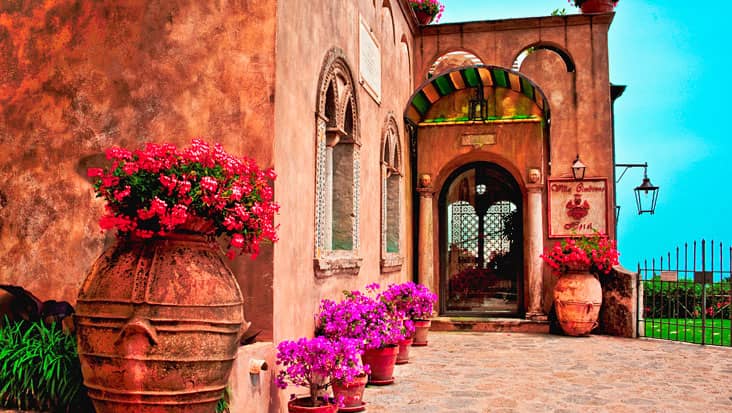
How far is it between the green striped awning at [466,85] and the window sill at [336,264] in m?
4.60

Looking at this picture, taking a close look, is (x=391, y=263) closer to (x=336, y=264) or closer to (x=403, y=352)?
(x=403, y=352)

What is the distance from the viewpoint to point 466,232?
1305 centimetres

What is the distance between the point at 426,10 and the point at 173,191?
10127mm

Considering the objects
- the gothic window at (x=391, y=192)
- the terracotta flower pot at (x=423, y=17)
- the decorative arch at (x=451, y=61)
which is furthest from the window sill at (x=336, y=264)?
the terracotta flower pot at (x=423, y=17)

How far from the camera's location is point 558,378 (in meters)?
7.49

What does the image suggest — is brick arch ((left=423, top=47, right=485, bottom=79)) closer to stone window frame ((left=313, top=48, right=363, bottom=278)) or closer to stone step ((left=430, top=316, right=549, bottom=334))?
stone step ((left=430, top=316, right=549, bottom=334))

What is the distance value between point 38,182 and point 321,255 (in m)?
2.45

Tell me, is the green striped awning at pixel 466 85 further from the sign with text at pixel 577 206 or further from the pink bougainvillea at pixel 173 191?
the pink bougainvillea at pixel 173 191

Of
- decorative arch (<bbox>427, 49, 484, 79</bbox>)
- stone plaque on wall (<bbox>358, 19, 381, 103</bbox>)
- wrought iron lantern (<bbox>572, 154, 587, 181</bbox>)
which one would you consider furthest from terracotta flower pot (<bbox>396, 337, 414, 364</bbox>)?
decorative arch (<bbox>427, 49, 484, 79</bbox>)

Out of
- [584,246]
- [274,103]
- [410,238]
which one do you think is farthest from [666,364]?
[274,103]

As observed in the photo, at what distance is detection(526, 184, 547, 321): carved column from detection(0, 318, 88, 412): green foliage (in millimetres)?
9016

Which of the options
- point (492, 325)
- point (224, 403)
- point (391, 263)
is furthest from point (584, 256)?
point (224, 403)

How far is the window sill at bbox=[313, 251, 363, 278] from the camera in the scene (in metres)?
6.35

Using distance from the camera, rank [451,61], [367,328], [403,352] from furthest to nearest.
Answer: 1. [451,61]
2. [403,352]
3. [367,328]
